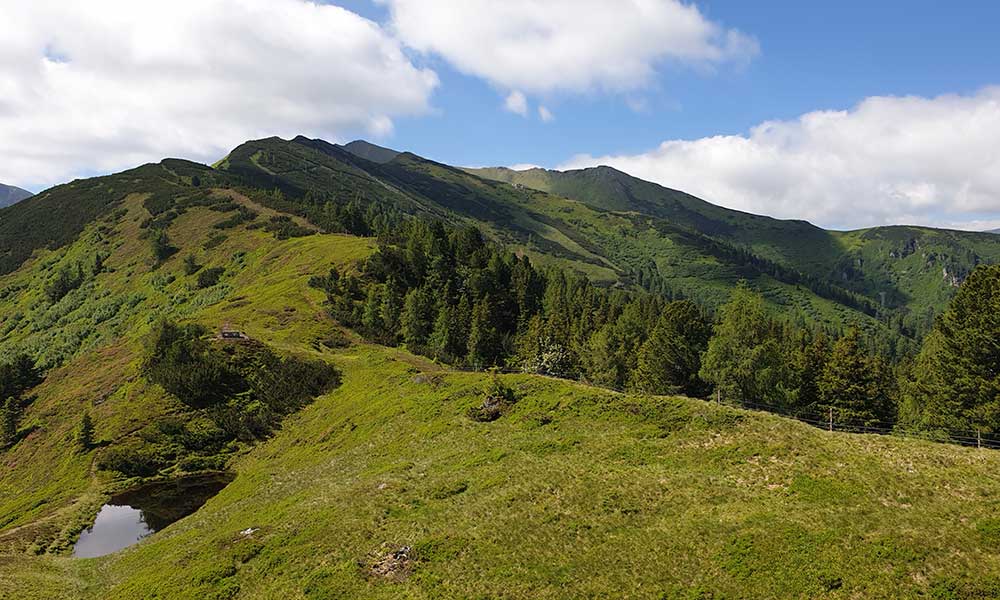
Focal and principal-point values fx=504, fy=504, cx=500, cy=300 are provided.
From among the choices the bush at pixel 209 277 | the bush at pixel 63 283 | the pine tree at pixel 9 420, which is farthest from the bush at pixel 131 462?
the bush at pixel 63 283

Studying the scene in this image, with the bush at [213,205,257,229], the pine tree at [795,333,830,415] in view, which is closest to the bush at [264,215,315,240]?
the bush at [213,205,257,229]

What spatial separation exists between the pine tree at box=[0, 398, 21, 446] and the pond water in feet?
114

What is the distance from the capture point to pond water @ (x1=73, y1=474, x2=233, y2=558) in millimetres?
42656

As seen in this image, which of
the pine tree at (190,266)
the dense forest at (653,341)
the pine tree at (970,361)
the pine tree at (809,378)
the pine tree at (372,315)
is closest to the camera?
the pine tree at (970,361)

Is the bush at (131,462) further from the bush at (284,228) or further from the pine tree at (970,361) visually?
the bush at (284,228)

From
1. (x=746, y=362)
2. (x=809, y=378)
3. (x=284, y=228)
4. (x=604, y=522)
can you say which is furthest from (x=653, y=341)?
(x=284, y=228)

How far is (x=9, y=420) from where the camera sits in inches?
2968

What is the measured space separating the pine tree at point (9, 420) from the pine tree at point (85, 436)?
58.4ft

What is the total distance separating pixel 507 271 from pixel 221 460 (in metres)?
86.0

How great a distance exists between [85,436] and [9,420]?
25.8m

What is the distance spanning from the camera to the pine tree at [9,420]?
71.9 metres

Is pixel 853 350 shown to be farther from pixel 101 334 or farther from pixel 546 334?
pixel 101 334

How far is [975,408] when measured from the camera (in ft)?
171

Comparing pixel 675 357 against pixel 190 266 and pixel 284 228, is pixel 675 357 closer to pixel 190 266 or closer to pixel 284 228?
pixel 284 228
